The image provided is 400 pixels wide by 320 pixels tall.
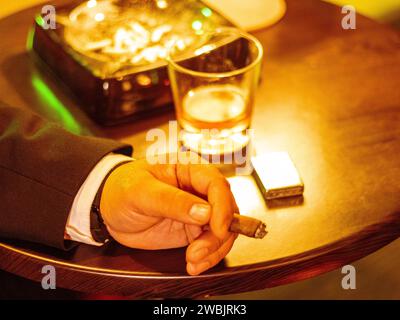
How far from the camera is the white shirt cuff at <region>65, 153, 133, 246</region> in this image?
63cm

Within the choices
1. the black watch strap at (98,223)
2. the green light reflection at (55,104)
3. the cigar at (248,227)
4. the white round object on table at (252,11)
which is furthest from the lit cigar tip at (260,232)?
the white round object on table at (252,11)

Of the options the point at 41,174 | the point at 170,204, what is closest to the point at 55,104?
the point at 41,174

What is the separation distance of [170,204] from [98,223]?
107mm

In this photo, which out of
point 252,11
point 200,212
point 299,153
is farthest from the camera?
point 252,11

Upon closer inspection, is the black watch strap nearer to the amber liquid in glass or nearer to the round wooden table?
the round wooden table

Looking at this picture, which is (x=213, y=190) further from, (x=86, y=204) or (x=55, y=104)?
(x=55, y=104)

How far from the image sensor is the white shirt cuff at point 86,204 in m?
0.63

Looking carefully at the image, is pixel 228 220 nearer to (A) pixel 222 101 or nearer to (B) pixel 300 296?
(A) pixel 222 101

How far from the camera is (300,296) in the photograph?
4.25 feet

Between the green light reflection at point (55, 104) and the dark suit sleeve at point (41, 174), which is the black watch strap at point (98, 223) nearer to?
the dark suit sleeve at point (41, 174)

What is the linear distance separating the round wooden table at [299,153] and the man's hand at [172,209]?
0.02 metres

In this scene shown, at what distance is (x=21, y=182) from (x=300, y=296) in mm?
820

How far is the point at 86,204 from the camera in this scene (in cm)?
65
